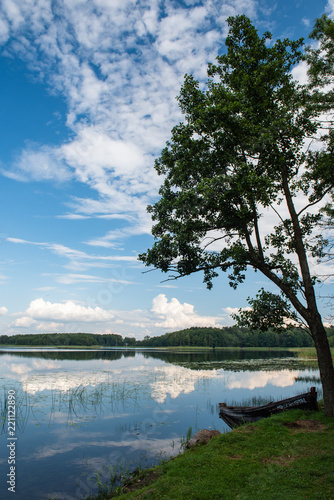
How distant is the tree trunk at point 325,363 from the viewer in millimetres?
12578

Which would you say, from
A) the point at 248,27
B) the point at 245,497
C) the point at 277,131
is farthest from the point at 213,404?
the point at 248,27

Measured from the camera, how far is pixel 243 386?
29.2 meters

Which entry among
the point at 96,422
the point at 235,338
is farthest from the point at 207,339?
the point at 96,422

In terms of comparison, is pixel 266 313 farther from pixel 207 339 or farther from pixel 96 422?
pixel 207 339

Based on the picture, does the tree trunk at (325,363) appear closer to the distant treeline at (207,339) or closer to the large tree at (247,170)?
the large tree at (247,170)

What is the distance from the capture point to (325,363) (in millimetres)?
12812

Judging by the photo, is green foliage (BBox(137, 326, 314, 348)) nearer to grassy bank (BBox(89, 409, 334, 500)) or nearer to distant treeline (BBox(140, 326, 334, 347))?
distant treeline (BBox(140, 326, 334, 347))

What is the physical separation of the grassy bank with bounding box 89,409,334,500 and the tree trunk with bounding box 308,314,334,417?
107cm

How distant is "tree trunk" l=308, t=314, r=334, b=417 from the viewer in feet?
41.3

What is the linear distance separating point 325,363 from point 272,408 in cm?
410

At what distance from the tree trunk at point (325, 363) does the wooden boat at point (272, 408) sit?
1616mm

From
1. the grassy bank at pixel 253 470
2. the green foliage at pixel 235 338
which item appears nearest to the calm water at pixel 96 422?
the grassy bank at pixel 253 470
